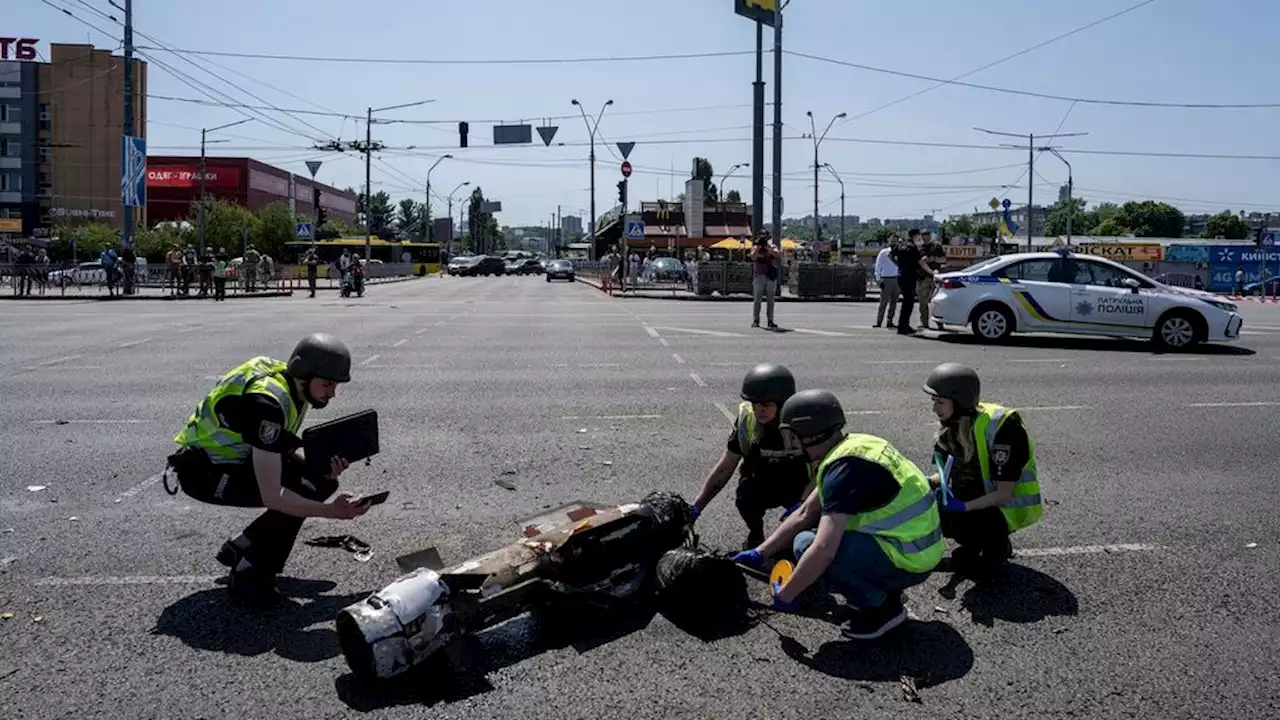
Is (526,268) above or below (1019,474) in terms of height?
above

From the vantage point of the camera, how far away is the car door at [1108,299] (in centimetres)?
1642

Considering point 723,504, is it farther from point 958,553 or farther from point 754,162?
point 754,162

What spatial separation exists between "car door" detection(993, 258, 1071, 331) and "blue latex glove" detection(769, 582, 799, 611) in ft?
43.8

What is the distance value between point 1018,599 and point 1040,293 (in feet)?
42.1

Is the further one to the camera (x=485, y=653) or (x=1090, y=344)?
(x=1090, y=344)

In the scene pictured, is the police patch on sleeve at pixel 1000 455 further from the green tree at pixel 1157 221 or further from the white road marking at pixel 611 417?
the green tree at pixel 1157 221

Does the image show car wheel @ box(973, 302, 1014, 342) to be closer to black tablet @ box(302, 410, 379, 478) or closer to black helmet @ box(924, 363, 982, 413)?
black helmet @ box(924, 363, 982, 413)

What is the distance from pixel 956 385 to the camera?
516 cm

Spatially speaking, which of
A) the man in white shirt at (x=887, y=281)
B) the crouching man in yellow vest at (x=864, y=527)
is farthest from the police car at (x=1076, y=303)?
the crouching man in yellow vest at (x=864, y=527)

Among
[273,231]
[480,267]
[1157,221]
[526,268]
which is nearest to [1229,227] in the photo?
[1157,221]

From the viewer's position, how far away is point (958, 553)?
18.2 ft

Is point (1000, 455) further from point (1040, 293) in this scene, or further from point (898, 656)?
point (1040, 293)

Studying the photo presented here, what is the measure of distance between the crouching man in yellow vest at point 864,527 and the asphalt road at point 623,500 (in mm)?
213

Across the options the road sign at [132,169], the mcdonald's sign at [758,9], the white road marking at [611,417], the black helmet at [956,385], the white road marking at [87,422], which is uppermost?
the mcdonald's sign at [758,9]
